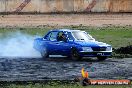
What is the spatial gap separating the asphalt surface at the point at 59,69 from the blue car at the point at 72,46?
38 cm

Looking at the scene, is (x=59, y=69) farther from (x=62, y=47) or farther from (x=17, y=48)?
(x=17, y=48)

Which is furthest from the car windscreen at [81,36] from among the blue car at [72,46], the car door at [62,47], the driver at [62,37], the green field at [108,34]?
the green field at [108,34]

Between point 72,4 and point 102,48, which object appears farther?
point 72,4

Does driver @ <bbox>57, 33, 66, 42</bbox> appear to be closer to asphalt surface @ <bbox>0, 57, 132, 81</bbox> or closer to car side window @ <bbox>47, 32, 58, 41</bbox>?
car side window @ <bbox>47, 32, 58, 41</bbox>

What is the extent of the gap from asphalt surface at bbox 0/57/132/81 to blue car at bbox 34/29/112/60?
15.1 inches

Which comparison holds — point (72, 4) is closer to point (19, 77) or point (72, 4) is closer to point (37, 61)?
point (37, 61)

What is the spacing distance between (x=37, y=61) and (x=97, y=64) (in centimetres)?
260

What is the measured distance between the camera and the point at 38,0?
58.9 m

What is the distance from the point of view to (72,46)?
79.9 feet

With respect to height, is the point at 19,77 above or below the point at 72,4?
above

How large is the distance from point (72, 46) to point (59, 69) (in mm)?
4255

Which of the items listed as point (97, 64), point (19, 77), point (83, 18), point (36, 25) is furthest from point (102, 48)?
point (83, 18)

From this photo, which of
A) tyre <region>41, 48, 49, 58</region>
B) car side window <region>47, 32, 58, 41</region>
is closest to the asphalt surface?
tyre <region>41, 48, 49, 58</region>

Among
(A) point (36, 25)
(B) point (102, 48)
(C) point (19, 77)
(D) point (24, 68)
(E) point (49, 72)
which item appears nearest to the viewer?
(C) point (19, 77)
